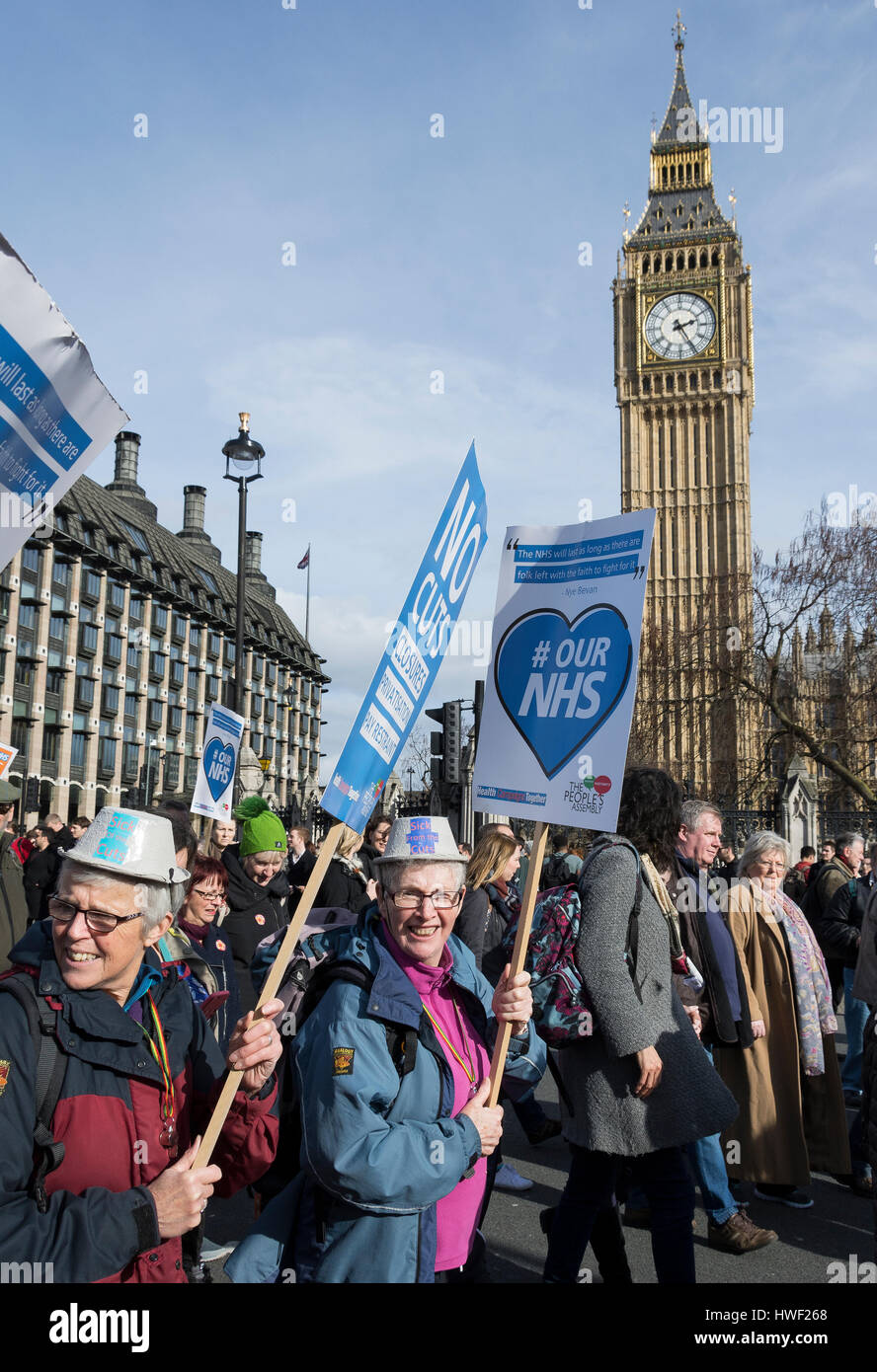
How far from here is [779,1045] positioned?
5.21 meters

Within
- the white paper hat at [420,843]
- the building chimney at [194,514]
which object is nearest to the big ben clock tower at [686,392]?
the building chimney at [194,514]

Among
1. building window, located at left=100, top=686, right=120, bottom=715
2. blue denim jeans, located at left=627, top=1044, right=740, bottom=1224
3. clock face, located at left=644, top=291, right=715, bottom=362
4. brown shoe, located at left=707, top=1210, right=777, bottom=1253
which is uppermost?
clock face, located at left=644, top=291, right=715, bottom=362

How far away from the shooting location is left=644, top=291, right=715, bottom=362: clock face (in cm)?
6278

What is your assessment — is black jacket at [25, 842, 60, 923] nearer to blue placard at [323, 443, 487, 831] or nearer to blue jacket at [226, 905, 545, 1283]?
blue placard at [323, 443, 487, 831]

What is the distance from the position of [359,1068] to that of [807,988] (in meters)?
3.59

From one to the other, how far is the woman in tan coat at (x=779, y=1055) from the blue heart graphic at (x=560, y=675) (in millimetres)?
2409

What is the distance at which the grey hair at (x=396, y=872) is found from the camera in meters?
2.66

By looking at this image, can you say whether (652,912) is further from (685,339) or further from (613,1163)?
(685,339)

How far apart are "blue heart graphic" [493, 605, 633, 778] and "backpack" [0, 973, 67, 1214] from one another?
5.24ft

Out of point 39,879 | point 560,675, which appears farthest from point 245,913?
point 39,879

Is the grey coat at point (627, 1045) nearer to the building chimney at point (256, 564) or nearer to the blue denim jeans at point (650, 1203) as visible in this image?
the blue denim jeans at point (650, 1203)

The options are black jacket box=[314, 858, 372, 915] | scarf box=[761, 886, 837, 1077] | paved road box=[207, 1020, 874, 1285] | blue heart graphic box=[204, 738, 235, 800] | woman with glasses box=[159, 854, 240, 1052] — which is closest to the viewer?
paved road box=[207, 1020, 874, 1285]

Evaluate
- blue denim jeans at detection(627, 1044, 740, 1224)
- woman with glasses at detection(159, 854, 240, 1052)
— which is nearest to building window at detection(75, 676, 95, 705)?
woman with glasses at detection(159, 854, 240, 1052)

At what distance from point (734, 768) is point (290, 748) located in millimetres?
65342
